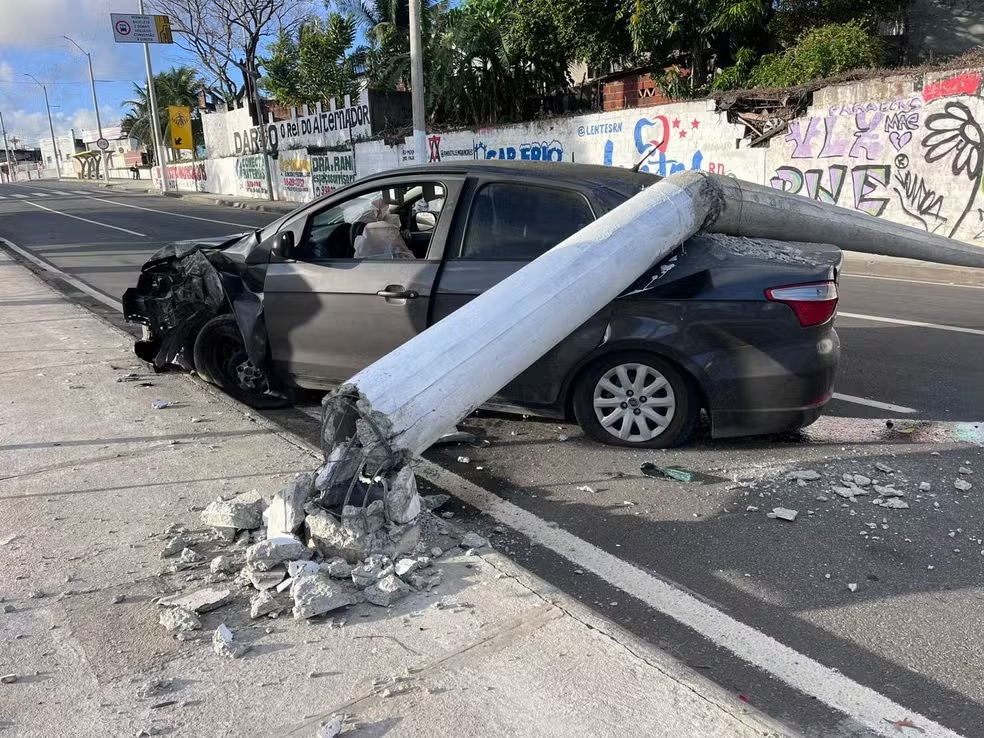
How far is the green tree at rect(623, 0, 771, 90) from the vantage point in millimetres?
16828

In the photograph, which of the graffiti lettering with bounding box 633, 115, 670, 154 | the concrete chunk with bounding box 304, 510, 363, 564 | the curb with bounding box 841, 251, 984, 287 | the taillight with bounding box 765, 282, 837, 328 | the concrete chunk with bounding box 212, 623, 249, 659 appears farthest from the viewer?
the graffiti lettering with bounding box 633, 115, 670, 154

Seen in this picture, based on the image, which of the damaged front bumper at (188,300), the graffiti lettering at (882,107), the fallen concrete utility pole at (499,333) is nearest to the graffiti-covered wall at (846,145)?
the graffiti lettering at (882,107)

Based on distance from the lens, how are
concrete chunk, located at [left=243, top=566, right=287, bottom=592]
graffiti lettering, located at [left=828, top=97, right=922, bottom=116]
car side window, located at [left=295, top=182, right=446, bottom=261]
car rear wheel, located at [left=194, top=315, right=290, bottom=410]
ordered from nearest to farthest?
1. concrete chunk, located at [left=243, top=566, right=287, bottom=592]
2. car side window, located at [left=295, top=182, right=446, bottom=261]
3. car rear wheel, located at [left=194, top=315, right=290, bottom=410]
4. graffiti lettering, located at [left=828, top=97, right=922, bottom=116]

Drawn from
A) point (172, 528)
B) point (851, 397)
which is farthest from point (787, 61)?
point (172, 528)

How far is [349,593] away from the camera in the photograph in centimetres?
304

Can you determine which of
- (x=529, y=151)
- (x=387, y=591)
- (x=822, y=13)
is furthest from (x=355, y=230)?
(x=529, y=151)

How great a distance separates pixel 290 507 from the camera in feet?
11.0

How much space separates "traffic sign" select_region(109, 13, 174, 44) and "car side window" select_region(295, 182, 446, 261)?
38634 millimetres

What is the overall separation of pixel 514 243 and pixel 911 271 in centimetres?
1036

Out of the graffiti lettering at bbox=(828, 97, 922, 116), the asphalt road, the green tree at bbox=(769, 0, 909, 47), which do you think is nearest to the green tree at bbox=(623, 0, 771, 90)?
the green tree at bbox=(769, 0, 909, 47)

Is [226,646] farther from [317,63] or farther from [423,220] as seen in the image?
[317,63]

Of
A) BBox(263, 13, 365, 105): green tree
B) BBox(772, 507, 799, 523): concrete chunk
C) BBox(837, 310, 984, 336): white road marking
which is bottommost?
BBox(772, 507, 799, 523): concrete chunk

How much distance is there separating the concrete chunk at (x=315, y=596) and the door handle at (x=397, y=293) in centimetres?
214

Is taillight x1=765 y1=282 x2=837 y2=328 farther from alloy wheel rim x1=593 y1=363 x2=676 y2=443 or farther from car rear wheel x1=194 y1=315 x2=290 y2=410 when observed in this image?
car rear wheel x1=194 y1=315 x2=290 y2=410
